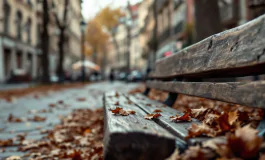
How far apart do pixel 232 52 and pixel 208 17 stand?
660cm

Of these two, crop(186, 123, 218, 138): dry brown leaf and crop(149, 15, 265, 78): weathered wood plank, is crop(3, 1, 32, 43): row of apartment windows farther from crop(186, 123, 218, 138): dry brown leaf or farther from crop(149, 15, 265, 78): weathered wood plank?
crop(186, 123, 218, 138): dry brown leaf

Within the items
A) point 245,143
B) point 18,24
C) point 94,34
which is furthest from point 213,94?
point 94,34

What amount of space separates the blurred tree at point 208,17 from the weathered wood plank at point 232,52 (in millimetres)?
5640

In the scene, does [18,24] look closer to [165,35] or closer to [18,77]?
[18,77]

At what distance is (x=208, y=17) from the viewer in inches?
322

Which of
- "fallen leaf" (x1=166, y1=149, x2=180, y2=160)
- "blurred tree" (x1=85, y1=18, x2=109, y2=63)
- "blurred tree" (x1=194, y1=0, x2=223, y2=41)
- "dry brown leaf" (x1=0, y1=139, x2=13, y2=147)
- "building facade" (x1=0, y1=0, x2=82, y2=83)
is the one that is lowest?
"dry brown leaf" (x1=0, y1=139, x2=13, y2=147)

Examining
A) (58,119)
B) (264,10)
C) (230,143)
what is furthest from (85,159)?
(264,10)

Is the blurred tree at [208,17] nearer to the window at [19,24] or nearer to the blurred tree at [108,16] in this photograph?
the window at [19,24]

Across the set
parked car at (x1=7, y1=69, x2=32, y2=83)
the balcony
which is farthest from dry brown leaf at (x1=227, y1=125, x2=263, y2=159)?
the balcony

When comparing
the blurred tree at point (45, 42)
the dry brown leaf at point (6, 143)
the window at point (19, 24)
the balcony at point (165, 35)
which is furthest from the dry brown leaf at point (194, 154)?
the balcony at point (165, 35)

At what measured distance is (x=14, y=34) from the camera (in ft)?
97.7

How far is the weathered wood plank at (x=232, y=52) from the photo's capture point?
1.56m

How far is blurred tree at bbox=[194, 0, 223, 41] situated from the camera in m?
8.10

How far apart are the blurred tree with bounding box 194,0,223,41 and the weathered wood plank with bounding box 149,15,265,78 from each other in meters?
5.64
